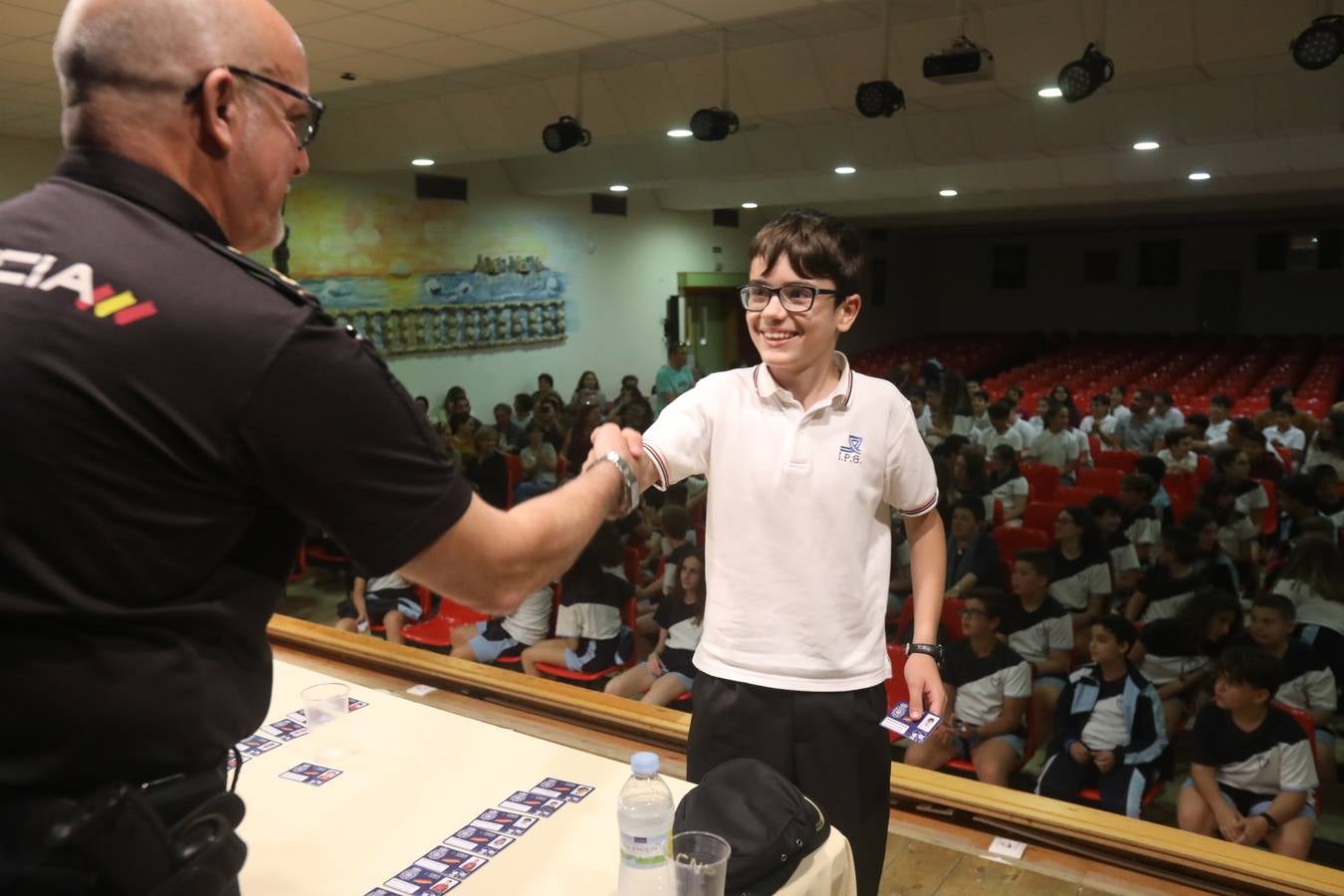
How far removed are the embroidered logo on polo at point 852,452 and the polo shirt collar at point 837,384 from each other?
0.07m

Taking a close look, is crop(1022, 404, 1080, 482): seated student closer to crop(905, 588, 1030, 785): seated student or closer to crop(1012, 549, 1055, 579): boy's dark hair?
crop(1012, 549, 1055, 579): boy's dark hair

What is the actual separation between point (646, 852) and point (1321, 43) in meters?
5.27

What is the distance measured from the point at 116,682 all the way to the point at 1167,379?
Answer: 1406 cm

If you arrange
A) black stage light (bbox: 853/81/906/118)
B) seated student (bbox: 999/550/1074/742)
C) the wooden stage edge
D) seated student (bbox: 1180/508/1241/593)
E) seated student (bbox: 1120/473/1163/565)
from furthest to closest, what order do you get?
black stage light (bbox: 853/81/906/118)
seated student (bbox: 1120/473/1163/565)
seated student (bbox: 1180/508/1241/593)
seated student (bbox: 999/550/1074/742)
the wooden stage edge

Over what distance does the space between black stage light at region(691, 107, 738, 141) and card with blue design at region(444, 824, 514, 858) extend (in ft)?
18.8

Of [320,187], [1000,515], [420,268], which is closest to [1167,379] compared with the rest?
[1000,515]

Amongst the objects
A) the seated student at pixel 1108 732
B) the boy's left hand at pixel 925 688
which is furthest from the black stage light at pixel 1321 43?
the boy's left hand at pixel 925 688

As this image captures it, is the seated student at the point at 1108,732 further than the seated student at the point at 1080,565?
No

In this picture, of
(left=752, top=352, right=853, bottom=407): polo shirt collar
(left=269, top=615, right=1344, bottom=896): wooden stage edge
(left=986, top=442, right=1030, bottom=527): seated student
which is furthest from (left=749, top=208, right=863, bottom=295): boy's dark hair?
(left=986, top=442, right=1030, bottom=527): seated student

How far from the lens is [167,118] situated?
98 centimetres

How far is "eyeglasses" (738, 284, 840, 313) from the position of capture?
194 centimetres

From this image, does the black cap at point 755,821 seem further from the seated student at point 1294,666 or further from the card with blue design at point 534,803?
the seated student at point 1294,666

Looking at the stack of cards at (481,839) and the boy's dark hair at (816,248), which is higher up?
the boy's dark hair at (816,248)

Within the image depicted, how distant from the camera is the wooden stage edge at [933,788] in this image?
8.16ft
